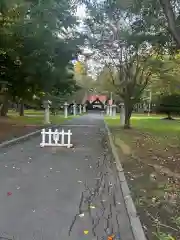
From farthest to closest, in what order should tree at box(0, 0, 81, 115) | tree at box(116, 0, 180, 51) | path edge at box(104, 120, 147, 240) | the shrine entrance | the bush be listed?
the shrine entrance < the bush < tree at box(0, 0, 81, 115) < tree at box(116, 0, 180, 51) < path edge at box(104, 120, 147, 240)

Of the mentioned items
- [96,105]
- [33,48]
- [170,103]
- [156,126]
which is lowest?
[156,126]

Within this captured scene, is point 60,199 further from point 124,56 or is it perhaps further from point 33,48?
point 124,56

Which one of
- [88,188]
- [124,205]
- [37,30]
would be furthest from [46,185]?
[37,30]

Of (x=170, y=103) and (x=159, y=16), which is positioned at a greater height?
(x=159, y=16)

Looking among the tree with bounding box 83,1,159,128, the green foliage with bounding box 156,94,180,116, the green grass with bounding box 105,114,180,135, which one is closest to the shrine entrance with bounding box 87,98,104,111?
the green foliage with bounding box 156,94,180,116

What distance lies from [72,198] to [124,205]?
0.98 m

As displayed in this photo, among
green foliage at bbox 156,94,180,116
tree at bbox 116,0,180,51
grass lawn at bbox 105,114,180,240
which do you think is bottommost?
grass lawn at bbox 105,114,180,240

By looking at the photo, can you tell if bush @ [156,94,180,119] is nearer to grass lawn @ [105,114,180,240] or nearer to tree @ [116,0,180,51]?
tree @ [116,0,180,51]

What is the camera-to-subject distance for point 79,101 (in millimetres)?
87562

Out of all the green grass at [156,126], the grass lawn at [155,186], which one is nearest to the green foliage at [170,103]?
the green grass at [156,126]

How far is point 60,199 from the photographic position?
655cm

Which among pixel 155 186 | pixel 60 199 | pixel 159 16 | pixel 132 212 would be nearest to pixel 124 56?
pixel 159 16

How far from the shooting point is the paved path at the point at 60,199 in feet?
16.3

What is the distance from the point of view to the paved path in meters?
4.96
